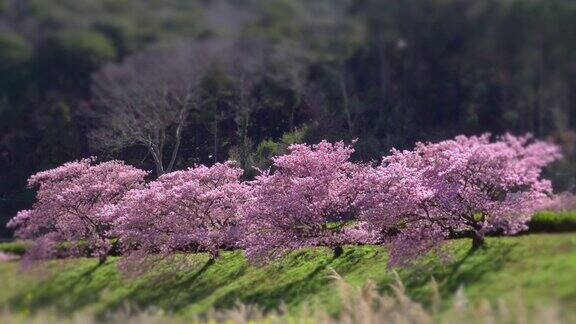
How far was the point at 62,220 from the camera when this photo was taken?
14.9m

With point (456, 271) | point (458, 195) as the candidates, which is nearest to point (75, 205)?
point (458, 195)

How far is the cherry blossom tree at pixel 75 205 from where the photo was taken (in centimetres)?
1424

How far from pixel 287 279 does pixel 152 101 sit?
518 centimetres

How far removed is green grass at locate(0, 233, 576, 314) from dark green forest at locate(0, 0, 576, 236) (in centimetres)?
166

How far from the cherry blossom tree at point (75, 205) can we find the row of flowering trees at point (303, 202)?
2 cm

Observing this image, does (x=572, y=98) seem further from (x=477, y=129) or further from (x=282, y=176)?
(x=282, y=176)

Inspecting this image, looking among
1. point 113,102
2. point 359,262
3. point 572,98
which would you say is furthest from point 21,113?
point 572,98

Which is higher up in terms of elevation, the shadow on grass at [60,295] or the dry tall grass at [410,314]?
the dry tall grass at [410,314]

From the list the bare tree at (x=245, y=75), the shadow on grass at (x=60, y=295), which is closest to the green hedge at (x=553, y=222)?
the bare tree at (x=245, y=75)

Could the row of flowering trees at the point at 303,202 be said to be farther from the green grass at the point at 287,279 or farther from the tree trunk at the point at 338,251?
the green grass at the point at 287,279

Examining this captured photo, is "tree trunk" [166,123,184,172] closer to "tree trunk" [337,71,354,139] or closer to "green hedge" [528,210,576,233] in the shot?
"tree trunk" [337,71,354,139]

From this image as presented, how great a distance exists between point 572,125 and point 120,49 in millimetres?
14090

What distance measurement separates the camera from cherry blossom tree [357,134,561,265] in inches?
419

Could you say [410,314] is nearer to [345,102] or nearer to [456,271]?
[456,271]
